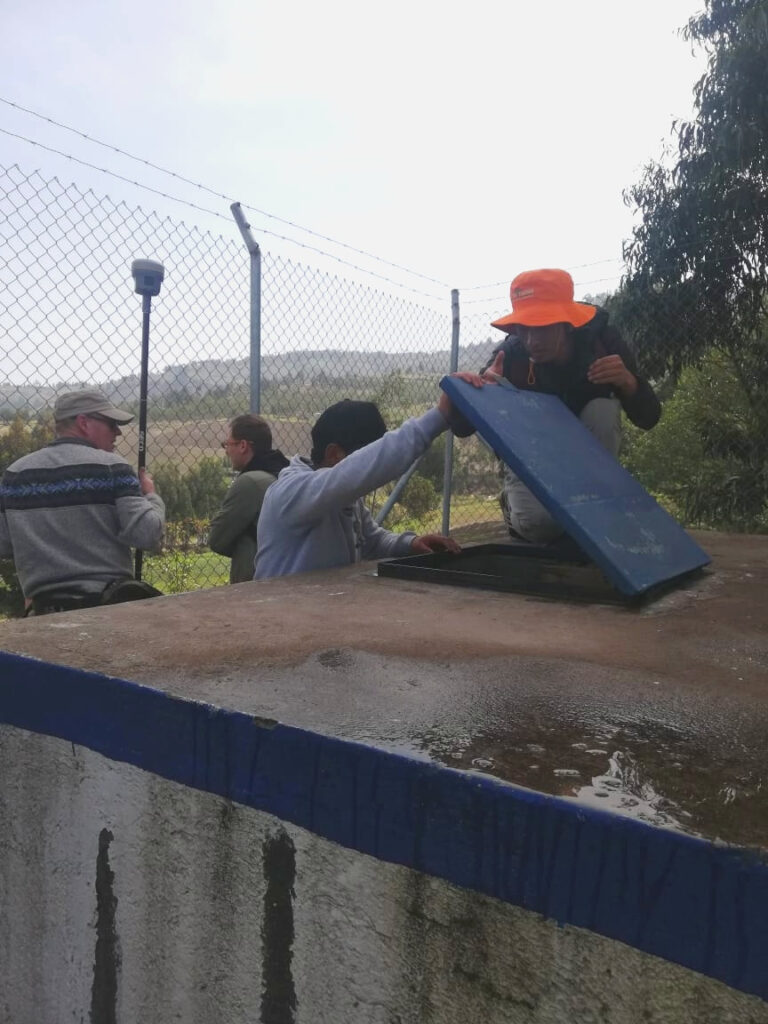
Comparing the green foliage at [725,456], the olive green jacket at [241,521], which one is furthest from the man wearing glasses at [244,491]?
the green foliage at [725,456]

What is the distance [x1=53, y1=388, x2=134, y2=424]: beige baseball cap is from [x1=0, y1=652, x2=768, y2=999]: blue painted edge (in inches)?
77.0

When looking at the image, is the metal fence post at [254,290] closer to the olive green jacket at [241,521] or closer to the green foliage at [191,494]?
the olive green jacket at [241,521]

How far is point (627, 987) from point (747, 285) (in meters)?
9.51

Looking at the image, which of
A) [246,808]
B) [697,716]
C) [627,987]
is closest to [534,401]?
[697,716]

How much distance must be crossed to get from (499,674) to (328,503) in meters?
1.10

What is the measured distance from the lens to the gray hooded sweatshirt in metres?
2.45

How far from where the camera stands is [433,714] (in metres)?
1.31

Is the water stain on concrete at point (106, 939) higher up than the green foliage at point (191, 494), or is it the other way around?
the green foliage at point (191, 494)

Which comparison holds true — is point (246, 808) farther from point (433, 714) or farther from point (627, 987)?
point (627, 987)

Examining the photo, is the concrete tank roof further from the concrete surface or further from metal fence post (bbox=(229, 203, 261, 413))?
metal fence post (bbox=(229, 203, 261, 413))

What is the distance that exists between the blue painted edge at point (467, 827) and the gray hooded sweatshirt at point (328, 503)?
3.75ft

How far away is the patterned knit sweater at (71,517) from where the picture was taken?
10.1 feet

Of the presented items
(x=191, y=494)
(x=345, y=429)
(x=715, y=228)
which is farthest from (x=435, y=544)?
(x=715, y=228)

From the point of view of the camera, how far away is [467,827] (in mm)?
1058
